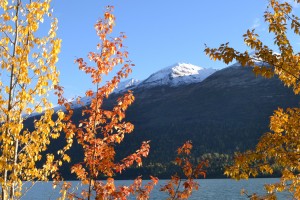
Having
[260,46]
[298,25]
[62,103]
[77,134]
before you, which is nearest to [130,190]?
[77,134]

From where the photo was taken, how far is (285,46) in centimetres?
1023

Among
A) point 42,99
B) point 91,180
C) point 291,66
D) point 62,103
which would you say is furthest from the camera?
point 62,103

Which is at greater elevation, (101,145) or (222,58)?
(222,58)

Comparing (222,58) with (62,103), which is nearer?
(222,58)

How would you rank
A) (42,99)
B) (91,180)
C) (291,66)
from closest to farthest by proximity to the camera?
(291,66), (42,99), (91,180)

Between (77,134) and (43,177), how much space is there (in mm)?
1687

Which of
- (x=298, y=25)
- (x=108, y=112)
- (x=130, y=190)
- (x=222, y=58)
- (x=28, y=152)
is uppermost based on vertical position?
(x=298, y=25)

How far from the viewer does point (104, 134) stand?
12.8 metres

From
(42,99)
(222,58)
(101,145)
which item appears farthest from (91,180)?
(222,58)

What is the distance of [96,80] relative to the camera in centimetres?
1309

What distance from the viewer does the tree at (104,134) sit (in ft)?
39.5

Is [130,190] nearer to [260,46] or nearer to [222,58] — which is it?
[222,58]

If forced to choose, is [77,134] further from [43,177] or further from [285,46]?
[285,46]

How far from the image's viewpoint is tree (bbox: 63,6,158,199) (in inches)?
474
